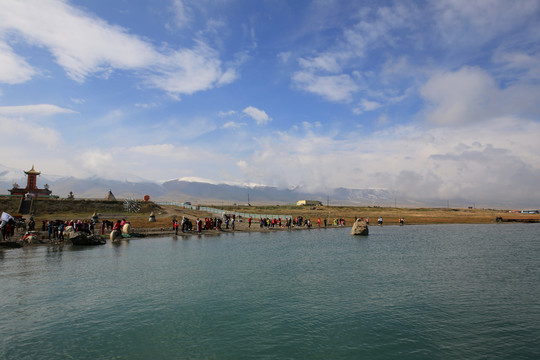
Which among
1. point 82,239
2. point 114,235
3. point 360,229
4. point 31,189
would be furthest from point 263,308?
point 31,189

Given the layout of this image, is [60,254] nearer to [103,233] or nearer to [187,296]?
[103,233]

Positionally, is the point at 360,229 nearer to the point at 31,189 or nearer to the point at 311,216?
the point at 311,216

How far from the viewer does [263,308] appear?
19.1m

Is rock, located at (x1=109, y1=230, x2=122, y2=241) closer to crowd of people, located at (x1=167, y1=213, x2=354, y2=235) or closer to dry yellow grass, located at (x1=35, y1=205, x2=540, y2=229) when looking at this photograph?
crowd of people, located at (x1=167, y1=213, x2=354, y2=235)

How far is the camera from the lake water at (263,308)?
46.5 ft

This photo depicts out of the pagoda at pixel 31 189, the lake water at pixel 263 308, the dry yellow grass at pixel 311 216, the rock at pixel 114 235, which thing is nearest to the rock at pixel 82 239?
the rock at pixel 114 235

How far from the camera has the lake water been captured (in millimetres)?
14172

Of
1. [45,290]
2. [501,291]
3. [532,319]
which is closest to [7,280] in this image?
[45,290]

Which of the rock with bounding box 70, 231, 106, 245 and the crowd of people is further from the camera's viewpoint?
the crowd of people

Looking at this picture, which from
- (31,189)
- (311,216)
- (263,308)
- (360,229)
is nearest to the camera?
(263,308)

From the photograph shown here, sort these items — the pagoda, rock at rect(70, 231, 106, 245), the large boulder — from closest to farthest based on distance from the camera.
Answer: rock at rect(70, 231, 106, 245) < the large boulder < the pagoda

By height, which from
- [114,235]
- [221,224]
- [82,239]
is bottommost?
[82,239]

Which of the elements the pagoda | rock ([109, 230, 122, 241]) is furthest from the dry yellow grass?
the pagoda

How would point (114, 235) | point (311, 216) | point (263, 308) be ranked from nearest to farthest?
point (263, 308) < point (114, 235) < point (311, 216)
